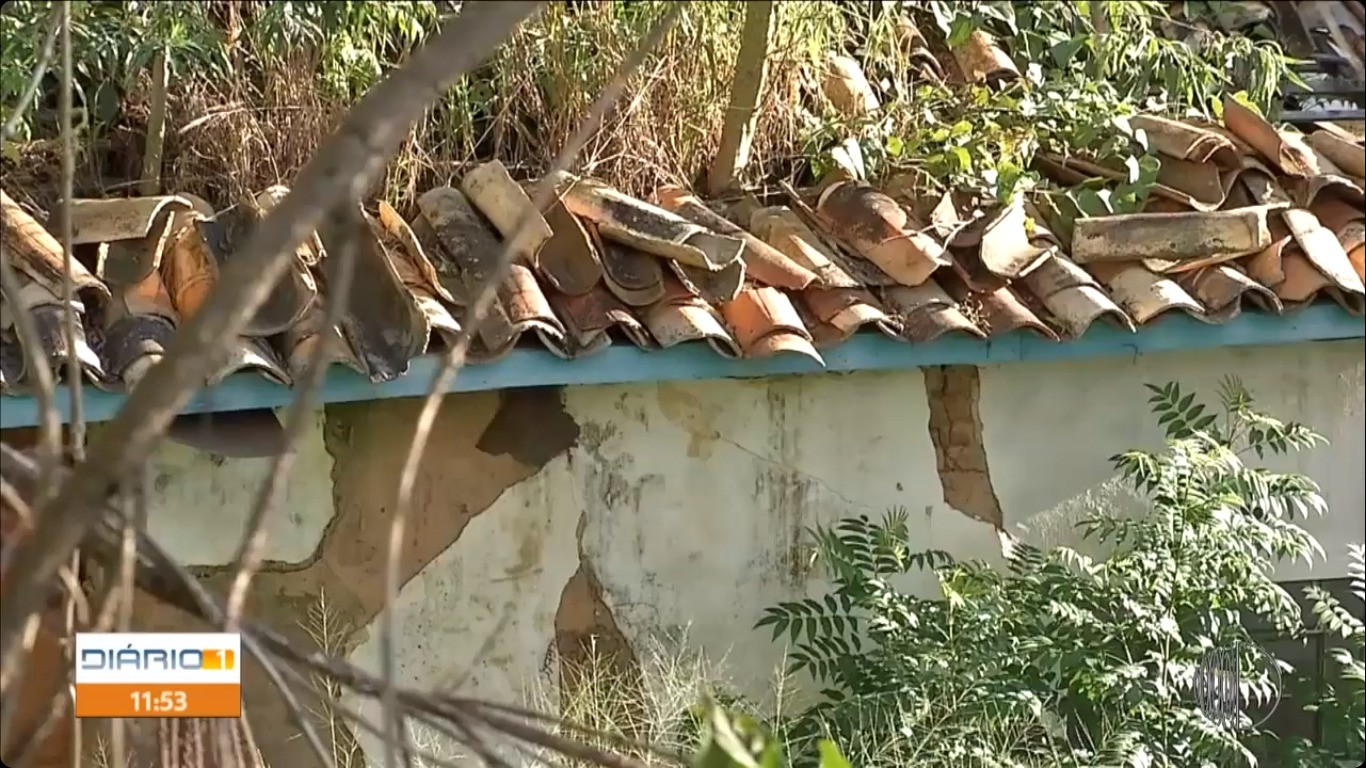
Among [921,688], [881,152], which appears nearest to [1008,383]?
[881,152]

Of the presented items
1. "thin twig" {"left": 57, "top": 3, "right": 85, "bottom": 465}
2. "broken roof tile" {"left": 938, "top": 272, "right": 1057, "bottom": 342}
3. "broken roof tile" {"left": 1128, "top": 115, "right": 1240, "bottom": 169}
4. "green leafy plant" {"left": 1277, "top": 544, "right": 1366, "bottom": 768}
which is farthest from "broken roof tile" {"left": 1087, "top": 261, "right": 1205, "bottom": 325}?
"thin twig" {"left": 57, "top": 3, "right": 85, "bottom": 465}

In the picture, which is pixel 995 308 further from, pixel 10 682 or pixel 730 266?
pixel 10 682

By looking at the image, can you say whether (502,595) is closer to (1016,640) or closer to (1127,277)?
(1016,640)

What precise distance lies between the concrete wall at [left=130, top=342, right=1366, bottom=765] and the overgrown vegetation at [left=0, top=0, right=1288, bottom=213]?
0.59 meters

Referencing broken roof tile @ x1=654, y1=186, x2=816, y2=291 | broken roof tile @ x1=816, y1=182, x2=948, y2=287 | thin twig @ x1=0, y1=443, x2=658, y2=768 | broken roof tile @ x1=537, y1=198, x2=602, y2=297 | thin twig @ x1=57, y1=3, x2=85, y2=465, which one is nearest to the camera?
thin twig @ x1=0, y1=443, x2=658, y2=768

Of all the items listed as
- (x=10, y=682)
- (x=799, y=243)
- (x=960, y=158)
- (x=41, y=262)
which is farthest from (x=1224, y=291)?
(x=10, y=682)

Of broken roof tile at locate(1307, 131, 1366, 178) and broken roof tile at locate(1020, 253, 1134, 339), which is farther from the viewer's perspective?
broken roof tile at locate(1307, 131, 1366, 178)

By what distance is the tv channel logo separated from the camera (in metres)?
1.39

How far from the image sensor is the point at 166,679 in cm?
142

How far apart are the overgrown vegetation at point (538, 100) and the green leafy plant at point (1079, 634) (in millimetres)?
835

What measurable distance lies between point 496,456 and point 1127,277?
62.5 inches

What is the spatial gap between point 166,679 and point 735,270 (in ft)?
5.89

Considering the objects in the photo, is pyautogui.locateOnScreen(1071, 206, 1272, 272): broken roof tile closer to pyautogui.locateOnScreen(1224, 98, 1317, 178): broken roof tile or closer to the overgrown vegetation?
the overgrown vegetation

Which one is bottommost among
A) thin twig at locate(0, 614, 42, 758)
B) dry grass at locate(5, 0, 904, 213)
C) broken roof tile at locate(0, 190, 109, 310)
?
thin twig at locate(0, 614, 42, 758)
